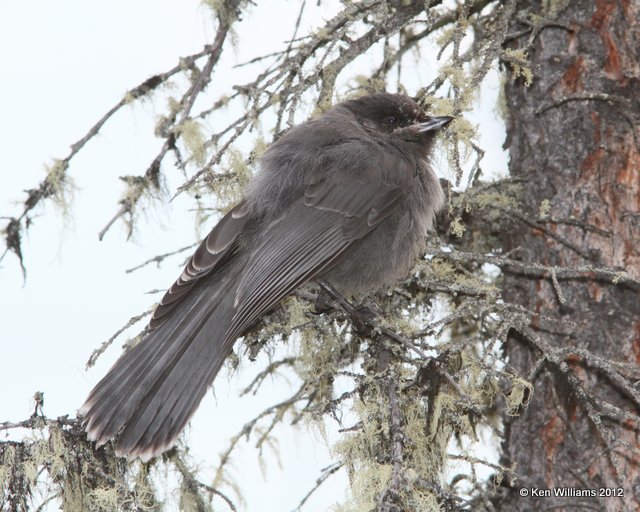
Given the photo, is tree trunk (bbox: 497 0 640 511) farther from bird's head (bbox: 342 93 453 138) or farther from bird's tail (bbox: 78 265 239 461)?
bird's tail (bbox: 78 265 239 461)

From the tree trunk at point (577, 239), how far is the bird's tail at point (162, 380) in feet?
4.35

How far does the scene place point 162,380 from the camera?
147 inches

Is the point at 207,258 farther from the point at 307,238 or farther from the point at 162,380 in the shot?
the point at 162,380

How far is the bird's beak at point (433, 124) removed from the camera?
4.02 metres

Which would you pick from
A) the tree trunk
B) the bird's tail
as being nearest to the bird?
the bird's tail

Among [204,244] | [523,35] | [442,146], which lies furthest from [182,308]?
[523,35]

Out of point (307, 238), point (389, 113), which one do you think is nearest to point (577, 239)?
point (389, 113)

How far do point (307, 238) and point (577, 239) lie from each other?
3.97 ft

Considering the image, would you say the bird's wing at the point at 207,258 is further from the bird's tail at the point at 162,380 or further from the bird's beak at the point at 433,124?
the bird's beak at the point at 433,124

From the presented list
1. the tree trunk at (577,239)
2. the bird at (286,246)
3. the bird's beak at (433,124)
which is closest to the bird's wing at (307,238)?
the bird at (286,246)

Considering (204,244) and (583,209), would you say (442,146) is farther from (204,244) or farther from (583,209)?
(204,244)

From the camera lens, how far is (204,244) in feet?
13.5

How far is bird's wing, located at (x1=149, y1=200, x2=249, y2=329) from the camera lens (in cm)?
393

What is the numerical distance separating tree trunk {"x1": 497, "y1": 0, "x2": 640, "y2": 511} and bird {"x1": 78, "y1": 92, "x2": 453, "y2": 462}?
19.7 inches
